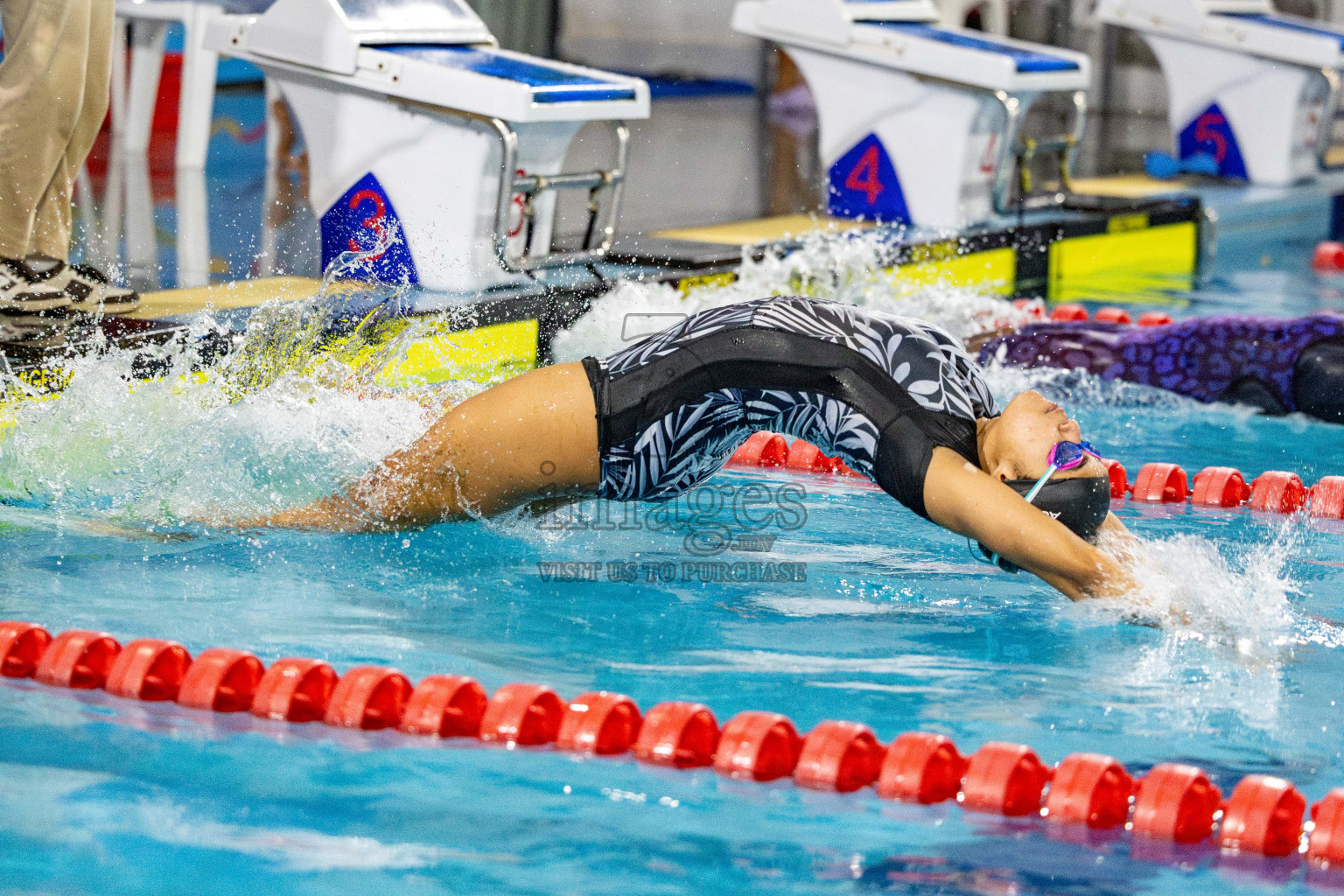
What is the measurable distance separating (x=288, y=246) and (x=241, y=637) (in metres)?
3.51

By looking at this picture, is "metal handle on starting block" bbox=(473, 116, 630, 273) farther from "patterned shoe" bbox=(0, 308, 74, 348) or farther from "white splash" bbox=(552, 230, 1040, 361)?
"patterned shoe" bbox=(0, 308, 74, 348)

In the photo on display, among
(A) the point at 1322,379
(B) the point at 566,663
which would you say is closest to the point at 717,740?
(B) the point at 566,663

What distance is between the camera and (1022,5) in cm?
1305

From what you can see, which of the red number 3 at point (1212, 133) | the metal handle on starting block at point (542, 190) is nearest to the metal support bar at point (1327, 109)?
the red number 3 at point (1212, 133)

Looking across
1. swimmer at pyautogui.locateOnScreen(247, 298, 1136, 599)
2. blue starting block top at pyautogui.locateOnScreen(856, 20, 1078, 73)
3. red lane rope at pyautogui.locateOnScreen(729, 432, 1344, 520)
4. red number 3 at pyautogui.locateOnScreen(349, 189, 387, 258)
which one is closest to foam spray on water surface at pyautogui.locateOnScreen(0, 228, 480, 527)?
swimmer at pyautogui.locateOnScreen(247, 298, 1136, 599)

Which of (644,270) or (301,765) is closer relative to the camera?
(301,765)

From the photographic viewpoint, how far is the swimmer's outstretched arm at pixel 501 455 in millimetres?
3043

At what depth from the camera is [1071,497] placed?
2.77 m

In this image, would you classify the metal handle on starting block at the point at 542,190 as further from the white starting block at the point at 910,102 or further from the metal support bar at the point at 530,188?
the white starting block at the point at 910,102

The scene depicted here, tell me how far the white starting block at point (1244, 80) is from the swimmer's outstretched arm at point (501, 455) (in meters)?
6.96

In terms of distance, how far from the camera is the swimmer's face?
2785 millimetres

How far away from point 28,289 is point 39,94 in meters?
0.49

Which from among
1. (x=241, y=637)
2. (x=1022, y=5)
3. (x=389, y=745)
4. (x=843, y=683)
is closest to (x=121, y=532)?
(x=241, y=637)

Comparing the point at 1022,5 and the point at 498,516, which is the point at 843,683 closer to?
the point at 498,516
